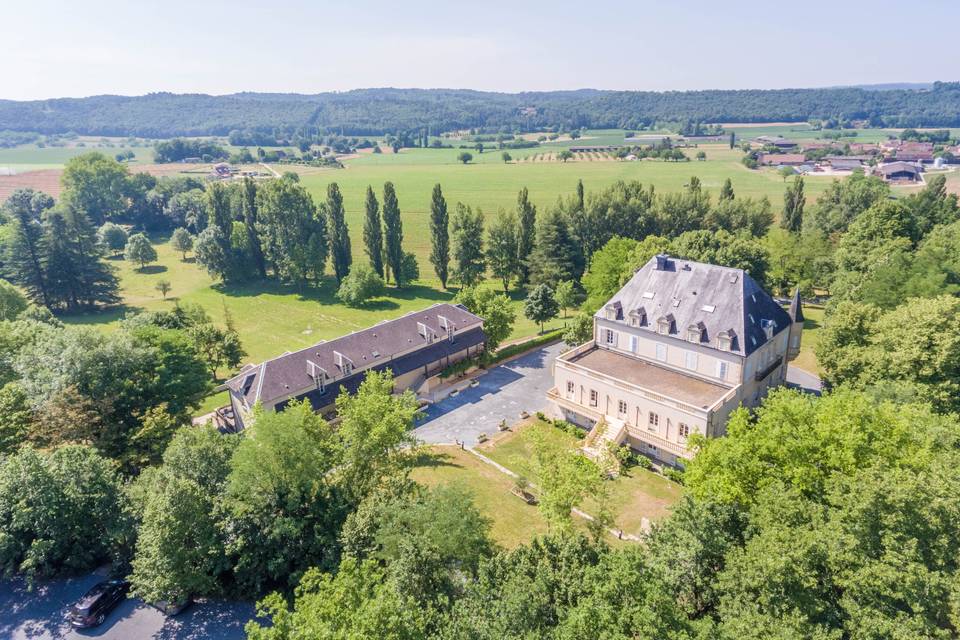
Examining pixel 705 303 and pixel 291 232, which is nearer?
pixel 705 303

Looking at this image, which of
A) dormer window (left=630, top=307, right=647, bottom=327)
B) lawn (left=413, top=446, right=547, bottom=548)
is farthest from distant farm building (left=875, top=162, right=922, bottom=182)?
lawn (left=413, top=446, right=547, bottom=548)

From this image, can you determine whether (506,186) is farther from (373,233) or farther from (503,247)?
(373,233)

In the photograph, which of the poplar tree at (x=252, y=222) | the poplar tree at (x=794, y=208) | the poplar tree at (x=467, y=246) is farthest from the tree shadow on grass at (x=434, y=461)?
the poplar tree at (x=794, y=208)

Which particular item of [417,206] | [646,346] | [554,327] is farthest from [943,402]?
[417,206]

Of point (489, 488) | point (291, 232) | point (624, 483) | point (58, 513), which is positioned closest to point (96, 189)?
point (291, 232)

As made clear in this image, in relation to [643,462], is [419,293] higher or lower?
higher

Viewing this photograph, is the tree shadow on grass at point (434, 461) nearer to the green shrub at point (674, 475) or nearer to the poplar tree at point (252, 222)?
the green shrub at point (674, 475)
